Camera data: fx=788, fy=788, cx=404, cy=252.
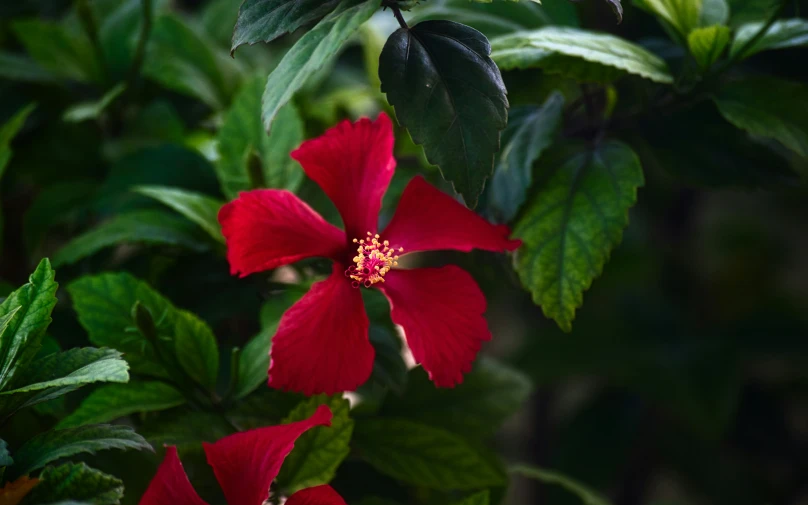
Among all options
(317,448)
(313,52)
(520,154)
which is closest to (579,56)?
(520,154)

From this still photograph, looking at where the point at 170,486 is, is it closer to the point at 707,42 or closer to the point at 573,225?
the point at 573,225

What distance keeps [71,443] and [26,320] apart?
0.07 meters

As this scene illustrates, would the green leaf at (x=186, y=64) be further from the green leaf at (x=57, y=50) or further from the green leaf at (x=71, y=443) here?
the green leaf at (x=71, y=443)

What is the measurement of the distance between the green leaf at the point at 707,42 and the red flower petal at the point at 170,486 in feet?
1.33

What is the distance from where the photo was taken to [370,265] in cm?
47

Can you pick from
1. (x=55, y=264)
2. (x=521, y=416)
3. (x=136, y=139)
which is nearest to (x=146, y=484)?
(x=55, y=264)

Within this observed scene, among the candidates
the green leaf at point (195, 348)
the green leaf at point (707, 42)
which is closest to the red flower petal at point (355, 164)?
the green leaf at point (195, 348)

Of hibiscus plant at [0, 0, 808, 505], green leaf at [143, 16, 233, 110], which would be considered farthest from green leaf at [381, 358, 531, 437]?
green leaf at [143, 16, 233, 110]

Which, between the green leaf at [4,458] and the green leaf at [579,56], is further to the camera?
the green leaf at [579,56]

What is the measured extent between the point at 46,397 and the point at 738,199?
1513 mm

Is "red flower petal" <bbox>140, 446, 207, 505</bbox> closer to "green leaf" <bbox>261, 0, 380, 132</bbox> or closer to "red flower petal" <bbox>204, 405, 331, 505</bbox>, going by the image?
"red flower petal" <bbox>204, 405, 331, 505</bbox>

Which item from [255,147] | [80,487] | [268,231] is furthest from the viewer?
[255,147]

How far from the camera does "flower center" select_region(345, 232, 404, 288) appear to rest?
47cm

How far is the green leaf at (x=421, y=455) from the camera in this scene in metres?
0.50
